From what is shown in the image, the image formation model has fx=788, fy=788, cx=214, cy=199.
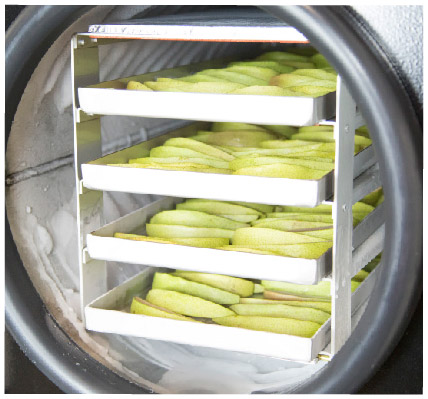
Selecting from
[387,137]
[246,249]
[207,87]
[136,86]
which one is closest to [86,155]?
[136,86]

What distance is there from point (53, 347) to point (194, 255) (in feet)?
1.11

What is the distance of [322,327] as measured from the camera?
153 centimetres

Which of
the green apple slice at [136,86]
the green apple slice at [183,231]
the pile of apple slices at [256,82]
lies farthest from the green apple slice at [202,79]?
the green apple slice at [183,231]

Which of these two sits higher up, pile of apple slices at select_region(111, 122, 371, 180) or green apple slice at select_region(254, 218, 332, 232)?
pile of apple slices at select_region(111, 122, 371, 180)

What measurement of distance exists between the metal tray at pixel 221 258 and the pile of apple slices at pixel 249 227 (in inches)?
1.2

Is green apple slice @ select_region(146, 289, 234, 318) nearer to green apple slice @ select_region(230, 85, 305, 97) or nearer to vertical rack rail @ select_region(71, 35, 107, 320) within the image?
vertical rack rail @ select_region(71, 35, 107, 320)

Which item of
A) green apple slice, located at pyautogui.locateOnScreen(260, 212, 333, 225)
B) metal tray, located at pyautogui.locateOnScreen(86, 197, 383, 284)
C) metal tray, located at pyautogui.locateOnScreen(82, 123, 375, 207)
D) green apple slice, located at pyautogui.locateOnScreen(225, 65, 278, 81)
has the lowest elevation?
metal tray, located at pyautogui.locateOnScreen(86, 197, 383, 284)

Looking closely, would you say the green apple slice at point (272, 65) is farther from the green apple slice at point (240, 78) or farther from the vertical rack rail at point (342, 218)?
the vertical rack rail at point (342, 218)

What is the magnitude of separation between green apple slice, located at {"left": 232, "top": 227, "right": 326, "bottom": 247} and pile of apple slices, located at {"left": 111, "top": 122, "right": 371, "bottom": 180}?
0.43ft

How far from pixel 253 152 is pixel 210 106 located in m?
0.26

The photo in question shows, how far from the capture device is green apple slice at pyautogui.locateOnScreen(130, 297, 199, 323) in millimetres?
1611

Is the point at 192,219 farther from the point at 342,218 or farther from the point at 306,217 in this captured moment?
the point at 342,218

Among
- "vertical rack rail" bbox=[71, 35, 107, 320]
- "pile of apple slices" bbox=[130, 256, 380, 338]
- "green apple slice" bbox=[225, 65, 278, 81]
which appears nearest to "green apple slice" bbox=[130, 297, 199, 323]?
"pile of apple slices" bbox=[130, 256, 380, 338]

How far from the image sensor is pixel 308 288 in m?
1.71
